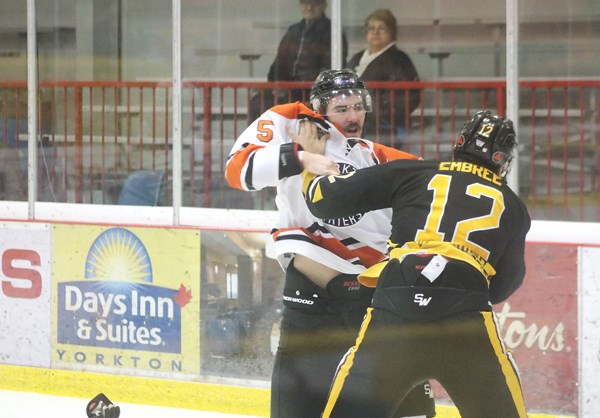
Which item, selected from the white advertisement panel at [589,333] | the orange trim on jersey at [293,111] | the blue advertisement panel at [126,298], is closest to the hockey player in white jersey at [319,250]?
the orange trim on jersey at [293,111]

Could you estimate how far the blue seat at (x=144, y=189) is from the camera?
552 cm

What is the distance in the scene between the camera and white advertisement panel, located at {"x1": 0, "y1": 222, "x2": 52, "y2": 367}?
Answer: 18.1 ft

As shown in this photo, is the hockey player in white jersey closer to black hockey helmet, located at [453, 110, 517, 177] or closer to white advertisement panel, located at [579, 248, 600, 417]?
black hockey helmet, located at [453, 110, 517, 177]

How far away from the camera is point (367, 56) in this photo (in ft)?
16.7

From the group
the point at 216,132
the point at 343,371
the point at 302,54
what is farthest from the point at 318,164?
the point at 216,132

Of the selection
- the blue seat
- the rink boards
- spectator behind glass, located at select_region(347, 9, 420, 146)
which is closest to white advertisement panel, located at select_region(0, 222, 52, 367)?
the rink boards

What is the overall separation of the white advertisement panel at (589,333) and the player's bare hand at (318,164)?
1.73 m

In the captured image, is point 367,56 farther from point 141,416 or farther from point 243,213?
point 141,416

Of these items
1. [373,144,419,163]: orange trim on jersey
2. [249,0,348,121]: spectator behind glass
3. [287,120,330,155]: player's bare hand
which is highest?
[249,0,348,121]: spectator behind glass

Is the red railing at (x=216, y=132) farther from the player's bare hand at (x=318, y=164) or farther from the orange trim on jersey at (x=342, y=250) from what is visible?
the player's bare hand at (x=318, y=164)

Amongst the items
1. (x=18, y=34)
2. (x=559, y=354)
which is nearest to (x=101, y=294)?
(x=18, y=34)

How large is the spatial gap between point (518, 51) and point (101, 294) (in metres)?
2.13

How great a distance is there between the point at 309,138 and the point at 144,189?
8.38ft

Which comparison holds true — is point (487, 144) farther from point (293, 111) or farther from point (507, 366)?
point (293, 111)
